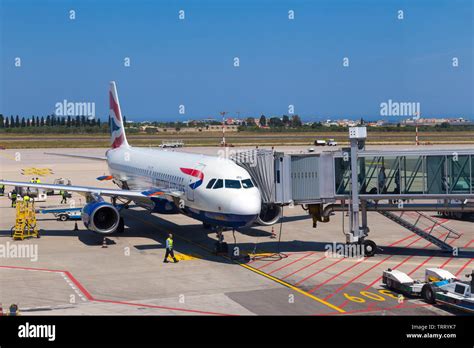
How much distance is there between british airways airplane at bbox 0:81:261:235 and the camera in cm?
3172

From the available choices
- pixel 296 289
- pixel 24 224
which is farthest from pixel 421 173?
pixel 24 224

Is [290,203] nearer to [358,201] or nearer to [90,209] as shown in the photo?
[358,201]

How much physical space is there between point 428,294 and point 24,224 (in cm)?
2532

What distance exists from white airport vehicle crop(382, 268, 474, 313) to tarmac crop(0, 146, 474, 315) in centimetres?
36

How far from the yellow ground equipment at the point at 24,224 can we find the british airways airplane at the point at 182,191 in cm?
161

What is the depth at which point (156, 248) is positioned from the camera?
36594mm

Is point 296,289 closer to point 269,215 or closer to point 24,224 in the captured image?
point 269,215

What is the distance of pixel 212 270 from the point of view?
100 ft

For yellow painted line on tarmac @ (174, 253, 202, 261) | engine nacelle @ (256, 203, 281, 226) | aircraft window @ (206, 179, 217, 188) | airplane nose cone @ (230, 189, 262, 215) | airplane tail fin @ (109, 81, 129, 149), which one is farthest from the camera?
airplane tail fin @ (109, 81, 129, 149)

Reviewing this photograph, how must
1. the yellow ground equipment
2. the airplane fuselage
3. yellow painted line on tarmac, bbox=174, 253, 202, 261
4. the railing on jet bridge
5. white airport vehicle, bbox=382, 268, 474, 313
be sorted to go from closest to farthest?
1. white airport vehicle, bbox=382, 268, 474, 313
2. the airplane fuselage
3. the railing on jet bridge
4. yellow painted line on tarmac, bbox=174, 253, 202, 261
5. the yellow ground equipment

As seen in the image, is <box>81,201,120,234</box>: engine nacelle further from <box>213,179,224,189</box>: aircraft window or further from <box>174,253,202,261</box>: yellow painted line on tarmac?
<box>213,179,224,189</box>: aircraft window

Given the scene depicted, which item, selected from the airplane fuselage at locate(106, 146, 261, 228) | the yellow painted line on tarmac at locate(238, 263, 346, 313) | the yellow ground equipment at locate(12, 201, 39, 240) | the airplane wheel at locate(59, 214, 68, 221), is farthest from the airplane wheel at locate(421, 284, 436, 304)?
the airplane wheel at locate(59, 214, 68, 221)
